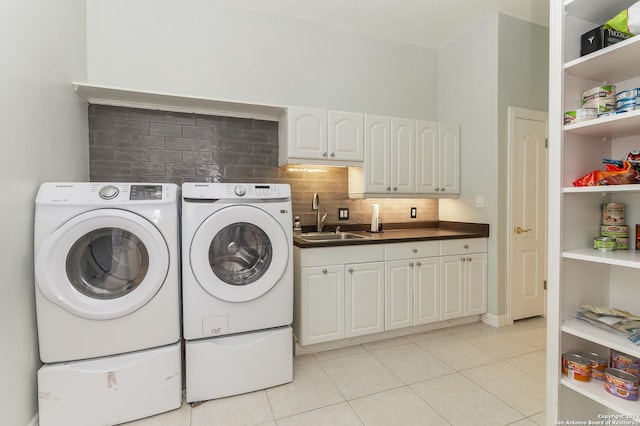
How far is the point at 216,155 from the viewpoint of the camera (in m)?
2.70

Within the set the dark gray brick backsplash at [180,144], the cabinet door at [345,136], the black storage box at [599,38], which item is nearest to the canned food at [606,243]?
the black storage box at [599,38]

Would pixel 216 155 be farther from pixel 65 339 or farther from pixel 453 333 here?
pixel 453 333

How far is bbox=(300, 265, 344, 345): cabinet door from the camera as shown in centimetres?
227

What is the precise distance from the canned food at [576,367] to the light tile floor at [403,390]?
416 mm

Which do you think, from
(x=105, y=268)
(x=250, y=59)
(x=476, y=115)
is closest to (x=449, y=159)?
(x=476, y=115)

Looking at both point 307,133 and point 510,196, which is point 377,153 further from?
point 510,196

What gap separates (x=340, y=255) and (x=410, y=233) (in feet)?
3.00

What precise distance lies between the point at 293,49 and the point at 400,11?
1.01 meters

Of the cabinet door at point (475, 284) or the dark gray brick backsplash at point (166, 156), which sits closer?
the dark gray brick backsplash at point (166, 156)

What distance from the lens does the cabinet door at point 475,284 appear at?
2.82 metres

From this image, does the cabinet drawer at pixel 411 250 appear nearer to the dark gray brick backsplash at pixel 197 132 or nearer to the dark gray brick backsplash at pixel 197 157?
the dark gray brick backsplash at pixel 197 157

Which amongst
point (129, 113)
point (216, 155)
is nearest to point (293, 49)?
point (216, 155)

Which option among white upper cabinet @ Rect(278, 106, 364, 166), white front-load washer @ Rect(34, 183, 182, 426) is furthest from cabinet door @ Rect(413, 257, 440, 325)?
white front-load washer @ Rect(34, 183, 182, 426)

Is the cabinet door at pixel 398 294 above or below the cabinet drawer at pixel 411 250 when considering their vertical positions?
below
